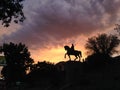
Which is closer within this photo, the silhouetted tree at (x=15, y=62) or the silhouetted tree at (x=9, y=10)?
the silhouetted tree at (x=9, y=10)

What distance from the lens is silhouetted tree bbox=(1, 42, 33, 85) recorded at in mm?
125887

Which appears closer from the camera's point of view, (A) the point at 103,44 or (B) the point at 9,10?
(B) the point at 9,10

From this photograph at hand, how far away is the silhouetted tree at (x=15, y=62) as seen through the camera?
4956 inches

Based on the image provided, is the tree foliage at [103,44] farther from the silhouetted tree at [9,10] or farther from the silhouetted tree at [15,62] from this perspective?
the silhouetted tree at [9,10]

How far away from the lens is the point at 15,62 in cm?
13400

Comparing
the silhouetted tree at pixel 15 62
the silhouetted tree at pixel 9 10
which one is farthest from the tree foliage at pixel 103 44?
the silhouetted tree at pixel 9 10

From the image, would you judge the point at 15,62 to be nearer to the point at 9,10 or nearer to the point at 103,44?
the point at 103,44

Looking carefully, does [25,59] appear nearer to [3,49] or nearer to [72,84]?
[3,49]

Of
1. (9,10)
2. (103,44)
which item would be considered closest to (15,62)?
(103,44)

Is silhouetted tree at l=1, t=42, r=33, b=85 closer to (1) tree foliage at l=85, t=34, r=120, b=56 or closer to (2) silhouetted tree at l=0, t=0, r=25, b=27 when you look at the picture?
(1) tree foliage at l=85, t=34, r=120, b=56

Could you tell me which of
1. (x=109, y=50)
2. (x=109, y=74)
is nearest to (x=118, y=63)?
(x=109, y=74)

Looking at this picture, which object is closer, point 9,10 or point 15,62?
point 9,10

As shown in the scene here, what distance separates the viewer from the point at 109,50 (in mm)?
109500

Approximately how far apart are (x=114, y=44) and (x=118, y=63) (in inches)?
1721
